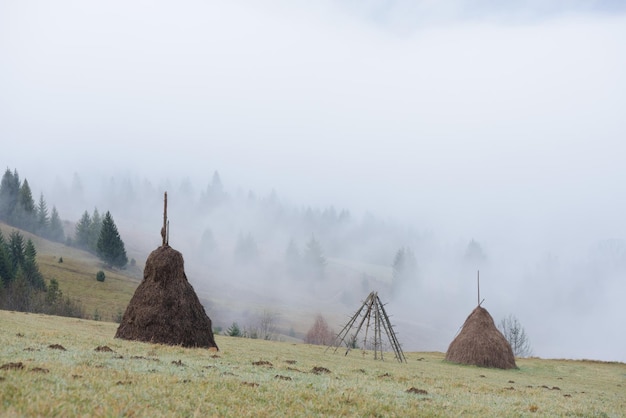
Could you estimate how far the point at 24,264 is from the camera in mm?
97750

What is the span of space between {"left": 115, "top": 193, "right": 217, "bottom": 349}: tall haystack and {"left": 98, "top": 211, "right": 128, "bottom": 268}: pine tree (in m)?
115

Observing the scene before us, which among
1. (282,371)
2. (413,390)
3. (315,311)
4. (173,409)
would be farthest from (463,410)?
(315,311)

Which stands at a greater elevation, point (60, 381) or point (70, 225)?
point (70, 225)

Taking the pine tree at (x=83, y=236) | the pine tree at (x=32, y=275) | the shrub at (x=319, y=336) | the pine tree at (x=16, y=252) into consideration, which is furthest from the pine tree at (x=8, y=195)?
the shrub at (x=319, y=336)

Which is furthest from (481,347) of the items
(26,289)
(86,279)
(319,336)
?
(86,279)

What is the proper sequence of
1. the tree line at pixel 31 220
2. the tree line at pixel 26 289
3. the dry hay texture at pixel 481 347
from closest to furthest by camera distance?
the dry hay texture at pixel 481 347, the tree line at pixel 26 289, the tree line at pixel 31 220

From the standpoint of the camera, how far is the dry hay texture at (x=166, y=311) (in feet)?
76.9

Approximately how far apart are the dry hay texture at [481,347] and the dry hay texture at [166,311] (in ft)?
75.2

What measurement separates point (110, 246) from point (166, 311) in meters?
120

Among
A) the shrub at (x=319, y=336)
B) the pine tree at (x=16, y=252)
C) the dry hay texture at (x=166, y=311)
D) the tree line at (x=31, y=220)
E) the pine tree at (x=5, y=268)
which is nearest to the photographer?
the dry hay texture at (x=166, y=311)

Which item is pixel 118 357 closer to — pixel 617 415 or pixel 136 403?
pixel 136 403

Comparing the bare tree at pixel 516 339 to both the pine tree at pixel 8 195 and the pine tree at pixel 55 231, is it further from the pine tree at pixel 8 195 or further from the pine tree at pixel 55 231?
the pine tree at pixel 8 195

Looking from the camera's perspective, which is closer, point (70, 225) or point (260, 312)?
point (260, 312)

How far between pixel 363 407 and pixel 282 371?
238 inches
